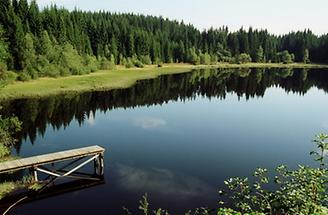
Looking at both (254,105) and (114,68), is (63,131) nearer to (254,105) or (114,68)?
(254,105)

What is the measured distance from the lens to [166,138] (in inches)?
1743

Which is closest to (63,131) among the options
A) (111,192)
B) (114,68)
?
(111,192)

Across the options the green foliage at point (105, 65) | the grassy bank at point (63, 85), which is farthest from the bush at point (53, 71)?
the green foliage at point (105, 65)

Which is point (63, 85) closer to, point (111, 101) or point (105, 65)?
point (111, 101)

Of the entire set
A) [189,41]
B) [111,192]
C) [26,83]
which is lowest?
[111,192]

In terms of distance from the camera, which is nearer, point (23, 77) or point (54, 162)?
point (54, 162)

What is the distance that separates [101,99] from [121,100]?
13.8 ft

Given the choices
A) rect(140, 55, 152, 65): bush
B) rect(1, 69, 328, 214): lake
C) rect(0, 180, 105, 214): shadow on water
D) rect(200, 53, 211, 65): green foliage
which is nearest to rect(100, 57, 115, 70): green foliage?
rect(140, 55, 152, 65): bush

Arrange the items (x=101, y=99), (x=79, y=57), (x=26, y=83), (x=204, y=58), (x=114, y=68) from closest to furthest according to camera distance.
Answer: (x=101, y=99) < (x=26, y=83) < (x=79, y=57) < (x=114, y=68) < (x=204, y=58)

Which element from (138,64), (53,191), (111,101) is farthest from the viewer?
(138,64)

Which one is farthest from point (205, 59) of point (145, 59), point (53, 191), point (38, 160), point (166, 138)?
point (53, 191)

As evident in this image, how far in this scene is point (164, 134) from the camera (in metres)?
46.4

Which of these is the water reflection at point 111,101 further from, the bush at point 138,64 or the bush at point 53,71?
the bush at point 138,64

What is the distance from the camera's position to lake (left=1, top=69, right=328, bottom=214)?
1071 inches
